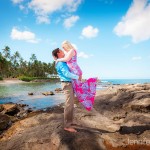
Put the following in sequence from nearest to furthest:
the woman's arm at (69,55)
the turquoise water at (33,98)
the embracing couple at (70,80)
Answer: the woman's arm at (69,55), the embracing couple at (70,80), the turquoise water at (33,98)

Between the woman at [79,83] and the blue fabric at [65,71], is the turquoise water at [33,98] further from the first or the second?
the blue fabric at [65,71]

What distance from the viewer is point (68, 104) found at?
6199 mm

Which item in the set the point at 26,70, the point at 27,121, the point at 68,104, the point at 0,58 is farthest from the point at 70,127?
the point at 26,70

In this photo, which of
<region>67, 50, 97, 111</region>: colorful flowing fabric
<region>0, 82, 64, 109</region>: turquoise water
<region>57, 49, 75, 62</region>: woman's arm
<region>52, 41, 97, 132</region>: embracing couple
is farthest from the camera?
<region>0, 82, 64, 109</region>: turquoise water

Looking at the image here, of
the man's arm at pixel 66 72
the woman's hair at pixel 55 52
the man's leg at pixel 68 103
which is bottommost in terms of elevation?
the man's leg at pixel 68 103

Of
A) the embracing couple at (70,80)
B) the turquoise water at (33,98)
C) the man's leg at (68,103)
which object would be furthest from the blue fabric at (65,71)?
the turquoise water at (33,98)

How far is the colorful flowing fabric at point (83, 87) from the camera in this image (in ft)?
19.9

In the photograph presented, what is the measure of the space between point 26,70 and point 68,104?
381 feet

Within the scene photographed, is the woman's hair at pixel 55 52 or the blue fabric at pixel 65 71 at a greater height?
the woman's hair at pixel 55 52

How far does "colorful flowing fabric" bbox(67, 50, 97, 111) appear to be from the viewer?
6.06m

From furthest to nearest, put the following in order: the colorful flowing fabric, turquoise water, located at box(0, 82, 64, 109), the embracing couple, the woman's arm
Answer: turquoise water, located at box(0, 82, 64, 109) → the colorful flowing fabric → the embracing couple → the woman's arm

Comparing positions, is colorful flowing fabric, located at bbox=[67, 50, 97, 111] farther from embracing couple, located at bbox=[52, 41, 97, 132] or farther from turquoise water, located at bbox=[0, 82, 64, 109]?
turquoise water, located at bbox=[0, 82, 64, 109]

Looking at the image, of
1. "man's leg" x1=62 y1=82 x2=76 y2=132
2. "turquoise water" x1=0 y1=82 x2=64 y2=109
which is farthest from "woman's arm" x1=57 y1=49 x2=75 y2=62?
"turquoise water" x1=0 y1=82 x2=64 y2=109

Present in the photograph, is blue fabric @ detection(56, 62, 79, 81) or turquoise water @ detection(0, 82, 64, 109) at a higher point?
blue fabric @ detection(56, 62, 79, 81)
